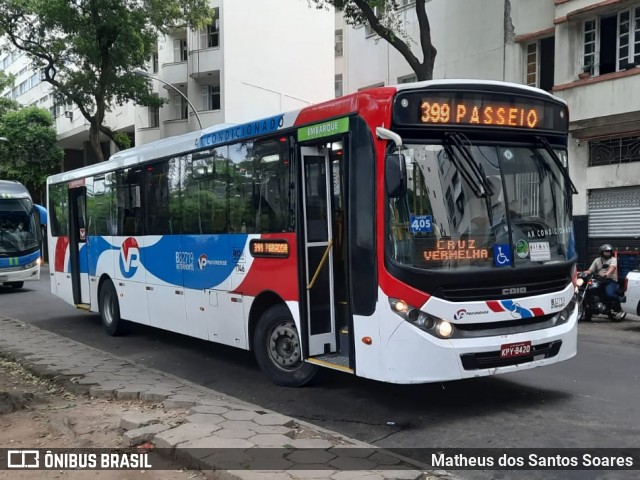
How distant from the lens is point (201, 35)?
32.2m

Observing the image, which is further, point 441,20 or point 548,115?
point 441,20

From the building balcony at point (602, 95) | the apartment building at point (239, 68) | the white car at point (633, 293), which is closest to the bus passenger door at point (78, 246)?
the white car at point (633, 293)

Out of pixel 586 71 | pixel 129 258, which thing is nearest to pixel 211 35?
pixel 586 71

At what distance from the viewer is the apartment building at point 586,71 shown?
15.8 meters

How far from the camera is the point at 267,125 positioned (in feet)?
23.6

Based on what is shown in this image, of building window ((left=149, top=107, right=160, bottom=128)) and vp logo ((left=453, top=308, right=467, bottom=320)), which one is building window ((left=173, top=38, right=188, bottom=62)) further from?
vp logo ((left=453, top=308, right=467, bottom=320))

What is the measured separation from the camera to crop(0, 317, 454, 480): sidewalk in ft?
14.4

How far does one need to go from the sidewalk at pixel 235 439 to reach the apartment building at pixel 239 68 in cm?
2472

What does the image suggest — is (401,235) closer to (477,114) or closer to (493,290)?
(493,290)

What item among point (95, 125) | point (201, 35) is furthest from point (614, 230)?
point (201, 35)

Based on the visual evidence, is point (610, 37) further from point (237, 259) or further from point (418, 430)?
point (418, 430)

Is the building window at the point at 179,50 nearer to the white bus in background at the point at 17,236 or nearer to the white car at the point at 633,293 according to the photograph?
the white bus in background at the point at 17,236

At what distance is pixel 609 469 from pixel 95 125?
2602 centimetres

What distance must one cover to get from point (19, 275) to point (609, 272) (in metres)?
16.6
